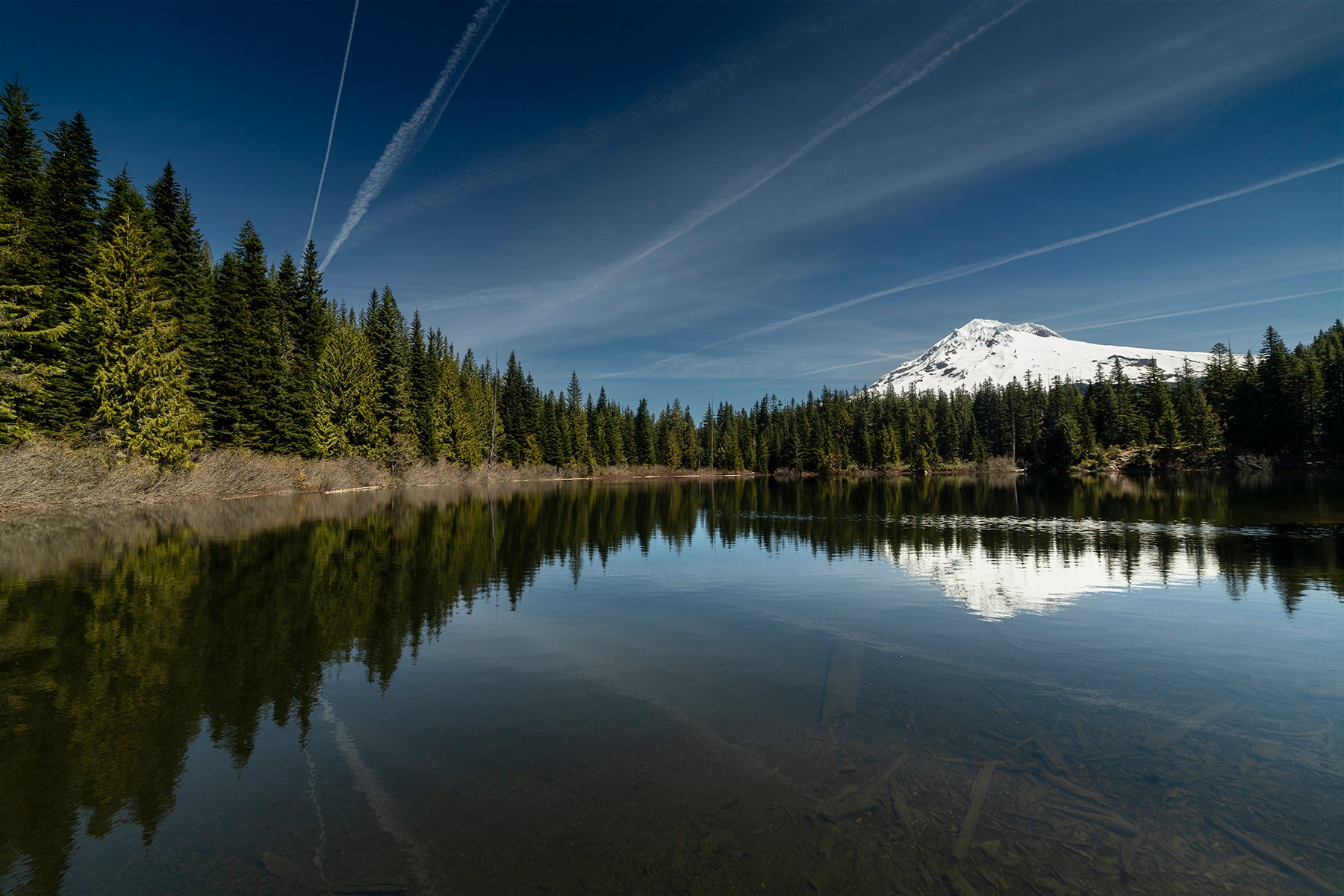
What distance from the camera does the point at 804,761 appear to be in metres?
6.26

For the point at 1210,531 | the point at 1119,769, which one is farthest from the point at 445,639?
the point at 1210,531

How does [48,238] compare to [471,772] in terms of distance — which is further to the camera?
[48,238]

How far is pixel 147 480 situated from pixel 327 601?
102ft

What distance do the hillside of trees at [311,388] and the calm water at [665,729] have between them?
20915mm

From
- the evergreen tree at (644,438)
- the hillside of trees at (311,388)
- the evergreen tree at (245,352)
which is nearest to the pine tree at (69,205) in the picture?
the hillside of trees at (311,388)

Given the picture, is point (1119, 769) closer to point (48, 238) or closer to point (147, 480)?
point (147, 480)

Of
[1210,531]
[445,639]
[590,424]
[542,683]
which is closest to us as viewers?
[542,683]

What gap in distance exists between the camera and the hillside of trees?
3148cm

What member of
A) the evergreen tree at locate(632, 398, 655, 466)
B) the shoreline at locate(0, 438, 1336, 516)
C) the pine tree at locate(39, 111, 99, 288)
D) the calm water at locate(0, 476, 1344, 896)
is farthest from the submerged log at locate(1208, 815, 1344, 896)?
the evergreen tree at locate(632, 398, 655, 466)

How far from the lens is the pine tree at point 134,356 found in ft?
104

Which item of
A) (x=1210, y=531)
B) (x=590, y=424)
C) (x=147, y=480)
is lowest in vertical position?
(x=1210, y=531)

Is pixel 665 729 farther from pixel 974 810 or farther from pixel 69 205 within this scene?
pixel 69 205

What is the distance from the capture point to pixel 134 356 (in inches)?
1267

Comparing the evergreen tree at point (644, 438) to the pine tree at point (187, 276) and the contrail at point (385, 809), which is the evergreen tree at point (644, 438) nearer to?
the pine tree at point (187, 276)
